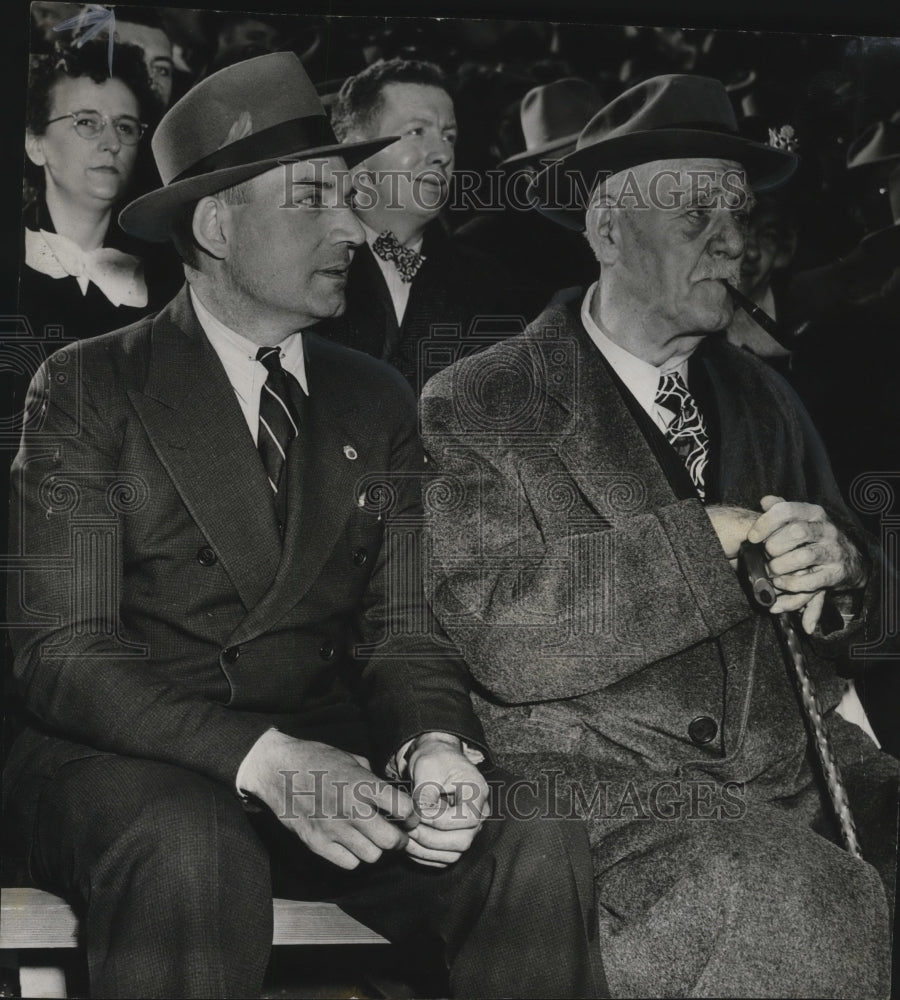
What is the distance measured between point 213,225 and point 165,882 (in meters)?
1.31

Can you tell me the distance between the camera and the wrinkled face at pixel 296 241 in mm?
2885

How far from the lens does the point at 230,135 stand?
9.43 feet

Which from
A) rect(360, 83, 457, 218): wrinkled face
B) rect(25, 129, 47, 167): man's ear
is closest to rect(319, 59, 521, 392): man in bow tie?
rect(360, 83, 457, 218): wrinkled face

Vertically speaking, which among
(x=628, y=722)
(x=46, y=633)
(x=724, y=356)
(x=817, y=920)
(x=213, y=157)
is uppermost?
(x=213, y=157)

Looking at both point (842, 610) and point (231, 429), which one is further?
point (842, 610)

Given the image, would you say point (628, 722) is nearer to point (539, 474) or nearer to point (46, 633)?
point (539, 474)

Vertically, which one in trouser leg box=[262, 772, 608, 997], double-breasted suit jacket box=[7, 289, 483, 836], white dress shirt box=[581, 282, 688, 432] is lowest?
trouser leg box=[262, 772, 608, 997]

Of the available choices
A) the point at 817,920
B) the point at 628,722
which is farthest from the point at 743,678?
the point at 817,920

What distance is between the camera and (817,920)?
9.19 ft

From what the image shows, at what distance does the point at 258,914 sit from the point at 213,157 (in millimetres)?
1497

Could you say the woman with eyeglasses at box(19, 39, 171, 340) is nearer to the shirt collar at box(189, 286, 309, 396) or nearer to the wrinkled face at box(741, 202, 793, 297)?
the shirt collar at box(189, 286, 309, 396)

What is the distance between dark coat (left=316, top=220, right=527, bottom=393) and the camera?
2.99 metres

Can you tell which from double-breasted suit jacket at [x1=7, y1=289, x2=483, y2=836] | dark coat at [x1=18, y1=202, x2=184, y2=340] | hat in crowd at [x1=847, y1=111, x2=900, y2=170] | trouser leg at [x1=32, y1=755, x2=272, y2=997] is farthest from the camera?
hat in crowd at [x1=847, y1=111, x2=900, y2=170]

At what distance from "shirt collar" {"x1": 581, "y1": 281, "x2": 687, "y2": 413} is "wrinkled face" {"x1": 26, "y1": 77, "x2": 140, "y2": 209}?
102cm
